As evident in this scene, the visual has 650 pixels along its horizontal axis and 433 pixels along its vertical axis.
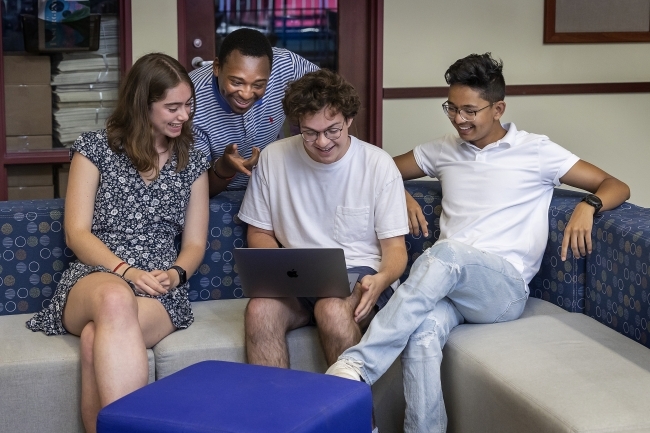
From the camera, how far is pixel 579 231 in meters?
2.68

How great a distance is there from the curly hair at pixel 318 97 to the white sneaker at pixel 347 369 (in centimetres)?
72

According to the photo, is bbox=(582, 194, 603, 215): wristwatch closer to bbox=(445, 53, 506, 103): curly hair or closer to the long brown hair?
bbox=(445, 53, 506, 103): curly hair

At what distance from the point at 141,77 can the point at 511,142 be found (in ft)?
3.84

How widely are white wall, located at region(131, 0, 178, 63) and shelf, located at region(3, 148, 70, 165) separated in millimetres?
557

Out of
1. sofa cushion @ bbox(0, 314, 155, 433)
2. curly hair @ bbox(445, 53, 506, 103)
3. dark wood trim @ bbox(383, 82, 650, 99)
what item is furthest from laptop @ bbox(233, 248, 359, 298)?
dark wood trim @ bbox(383, 82, 650, 99)

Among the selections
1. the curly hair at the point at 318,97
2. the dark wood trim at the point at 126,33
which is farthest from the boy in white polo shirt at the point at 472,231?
the dark wood trim at the point at 126,33

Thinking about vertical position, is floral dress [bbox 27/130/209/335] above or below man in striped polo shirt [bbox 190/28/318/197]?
below

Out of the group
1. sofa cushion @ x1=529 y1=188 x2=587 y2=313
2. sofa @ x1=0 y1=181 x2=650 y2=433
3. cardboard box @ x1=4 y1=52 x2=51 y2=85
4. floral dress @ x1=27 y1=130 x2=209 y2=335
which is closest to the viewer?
sofa @ x1=0 y1=181 x2=650 y2=433

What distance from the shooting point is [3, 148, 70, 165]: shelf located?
13.3 ft

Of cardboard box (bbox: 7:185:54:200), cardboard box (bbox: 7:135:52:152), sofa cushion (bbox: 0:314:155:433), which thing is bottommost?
sofa cushion (bbox: 0:314:155:433)

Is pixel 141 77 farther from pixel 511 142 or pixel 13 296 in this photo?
pixel 511 142

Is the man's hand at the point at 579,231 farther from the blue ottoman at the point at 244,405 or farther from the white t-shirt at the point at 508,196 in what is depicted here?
the blue ottoman at the point at 244,405

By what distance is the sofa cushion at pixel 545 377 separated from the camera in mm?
1965

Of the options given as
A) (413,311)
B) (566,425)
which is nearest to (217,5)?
(413,311)
